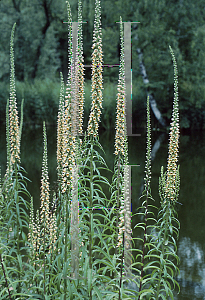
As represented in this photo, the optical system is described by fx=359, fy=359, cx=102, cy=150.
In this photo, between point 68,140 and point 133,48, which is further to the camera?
point 133,48

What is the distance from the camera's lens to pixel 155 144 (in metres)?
17.2

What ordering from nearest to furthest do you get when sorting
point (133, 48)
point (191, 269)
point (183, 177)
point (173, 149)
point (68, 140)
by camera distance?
point (68, 140)
point (173, 149)
point (191, 269)
point (183, 177)
point (133, 48)

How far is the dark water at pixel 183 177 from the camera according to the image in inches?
261

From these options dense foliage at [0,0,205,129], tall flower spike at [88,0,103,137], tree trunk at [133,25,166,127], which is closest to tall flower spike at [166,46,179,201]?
tall flower spike at [88,0,103,137]

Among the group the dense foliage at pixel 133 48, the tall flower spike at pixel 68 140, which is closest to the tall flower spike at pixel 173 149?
the tall flower spike at pixel 68 140

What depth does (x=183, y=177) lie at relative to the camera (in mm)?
12742

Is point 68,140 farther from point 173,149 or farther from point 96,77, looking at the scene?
point 173,149

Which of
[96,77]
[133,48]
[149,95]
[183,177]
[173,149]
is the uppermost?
[133,48]

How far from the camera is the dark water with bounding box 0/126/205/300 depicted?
21.7 feet

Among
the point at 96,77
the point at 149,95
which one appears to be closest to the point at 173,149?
the point at 96,77

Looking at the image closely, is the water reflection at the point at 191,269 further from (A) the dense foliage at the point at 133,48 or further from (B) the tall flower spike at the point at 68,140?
(A) the dense foliage at the point at 133,48

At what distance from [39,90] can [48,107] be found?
119 cm

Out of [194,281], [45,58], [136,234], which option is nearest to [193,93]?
[45,58]

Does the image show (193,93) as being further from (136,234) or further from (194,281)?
(194,281)
